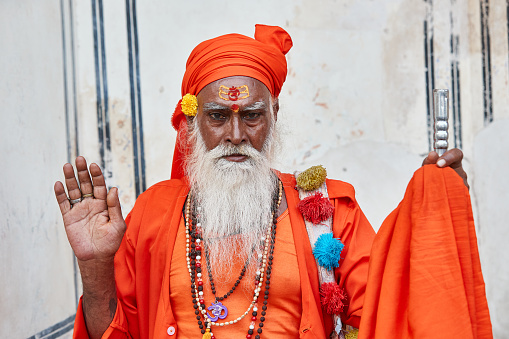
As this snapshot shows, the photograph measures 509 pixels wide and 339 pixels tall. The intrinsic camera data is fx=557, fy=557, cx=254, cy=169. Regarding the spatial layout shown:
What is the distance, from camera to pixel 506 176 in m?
3.84

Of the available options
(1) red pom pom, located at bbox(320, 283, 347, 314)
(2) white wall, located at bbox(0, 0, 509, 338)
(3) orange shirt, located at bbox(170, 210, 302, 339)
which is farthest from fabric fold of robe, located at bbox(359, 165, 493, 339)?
(2) white wall, located at bbox(0, 0, 509, 338)

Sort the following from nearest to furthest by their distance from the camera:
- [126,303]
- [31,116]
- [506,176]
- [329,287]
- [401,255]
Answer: [401,255] → [329,287] → [126,303] → [31,116] → [506,176]

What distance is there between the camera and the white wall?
3.58 meters

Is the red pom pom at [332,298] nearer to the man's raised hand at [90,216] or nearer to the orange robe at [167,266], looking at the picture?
the orange robe at [167,266]

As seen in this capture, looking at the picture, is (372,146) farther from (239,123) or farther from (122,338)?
(122,338)

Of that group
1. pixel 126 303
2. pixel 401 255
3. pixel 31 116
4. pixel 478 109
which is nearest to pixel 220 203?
pixel 126 303

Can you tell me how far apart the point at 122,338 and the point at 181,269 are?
0.37 m

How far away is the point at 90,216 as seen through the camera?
2.18 metres

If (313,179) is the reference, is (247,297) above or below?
below

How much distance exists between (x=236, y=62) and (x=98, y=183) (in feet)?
2.63

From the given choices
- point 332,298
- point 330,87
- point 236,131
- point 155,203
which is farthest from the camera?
point 330,87

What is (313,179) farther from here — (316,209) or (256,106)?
(256,106)

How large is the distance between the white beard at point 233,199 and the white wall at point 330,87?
1.02 m

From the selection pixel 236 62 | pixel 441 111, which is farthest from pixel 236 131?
pixel 441 111
